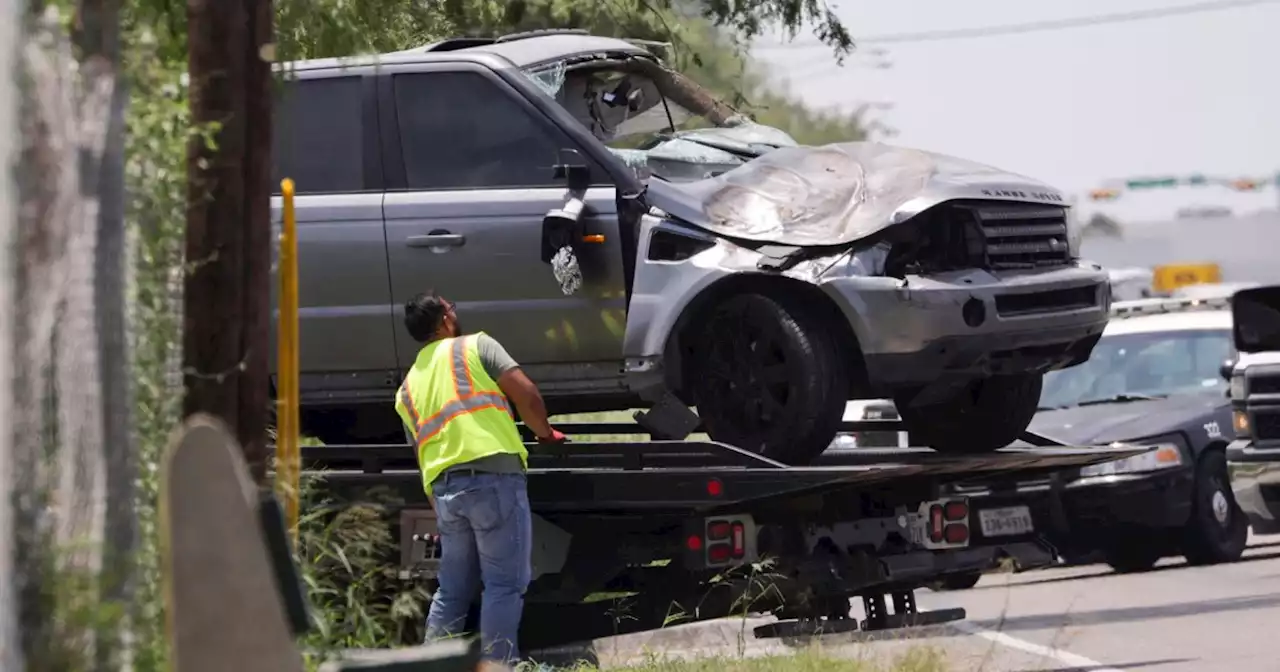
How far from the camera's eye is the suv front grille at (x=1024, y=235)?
28.2ft

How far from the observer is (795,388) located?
8.36 meters

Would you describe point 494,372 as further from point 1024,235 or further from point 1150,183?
point 1150,183

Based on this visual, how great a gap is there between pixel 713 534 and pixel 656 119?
2.17 m

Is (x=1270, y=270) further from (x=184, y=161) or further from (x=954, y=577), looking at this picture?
(x=184, y=161)

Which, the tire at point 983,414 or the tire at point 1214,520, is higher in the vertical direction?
the tire at point 983,414

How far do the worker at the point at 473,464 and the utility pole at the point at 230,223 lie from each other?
2.96 meters

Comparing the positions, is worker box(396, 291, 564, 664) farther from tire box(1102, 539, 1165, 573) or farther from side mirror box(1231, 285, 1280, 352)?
tire box(1102, 539, 1165, 573)

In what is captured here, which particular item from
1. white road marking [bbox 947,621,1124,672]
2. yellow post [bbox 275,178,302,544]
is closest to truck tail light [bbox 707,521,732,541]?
white road marking [bbox 947,621,1124,672]

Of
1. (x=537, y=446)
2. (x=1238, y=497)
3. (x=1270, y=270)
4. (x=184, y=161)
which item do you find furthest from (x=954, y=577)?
(x=1270, y=270)

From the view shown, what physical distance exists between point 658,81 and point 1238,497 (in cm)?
480

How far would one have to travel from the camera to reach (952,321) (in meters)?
8.34

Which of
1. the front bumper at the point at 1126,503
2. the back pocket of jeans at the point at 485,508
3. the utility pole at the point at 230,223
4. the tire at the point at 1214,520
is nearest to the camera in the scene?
the utility pole at the point at 230,223

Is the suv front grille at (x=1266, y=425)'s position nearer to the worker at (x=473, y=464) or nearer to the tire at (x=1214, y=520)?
the tire at (x=1214, y=520)

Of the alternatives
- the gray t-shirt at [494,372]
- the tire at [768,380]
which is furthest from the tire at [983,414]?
the gray t-shirt at [494,372]
